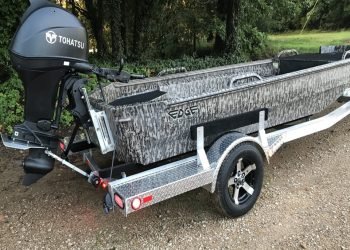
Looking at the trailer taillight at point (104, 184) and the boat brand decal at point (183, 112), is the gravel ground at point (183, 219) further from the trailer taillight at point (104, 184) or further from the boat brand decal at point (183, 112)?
the boat brand decal at point (183, 112)

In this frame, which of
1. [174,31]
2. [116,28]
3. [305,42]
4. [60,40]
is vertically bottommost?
[305,42]

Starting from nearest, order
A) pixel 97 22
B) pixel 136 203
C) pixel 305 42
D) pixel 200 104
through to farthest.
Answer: pixel 136 203, pixel 200 104, pixel 97 22, pixel 305 42

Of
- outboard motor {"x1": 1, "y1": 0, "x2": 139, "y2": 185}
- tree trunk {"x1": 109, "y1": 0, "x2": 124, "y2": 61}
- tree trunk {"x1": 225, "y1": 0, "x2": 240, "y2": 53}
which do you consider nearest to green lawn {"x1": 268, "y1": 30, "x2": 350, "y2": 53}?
tree trunk {"x1": 225, "y1": 0, "x2": 240, "y2": 53}

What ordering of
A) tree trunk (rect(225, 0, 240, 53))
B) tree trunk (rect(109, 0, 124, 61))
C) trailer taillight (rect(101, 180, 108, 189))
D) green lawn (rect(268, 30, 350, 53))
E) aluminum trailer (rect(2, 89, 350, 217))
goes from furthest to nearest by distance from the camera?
green lawn (rect(268, 30, 350, 53)), tree trunk (rect(225, 0, 240, 53)), tree trunk (rect(109, 0, 124, 61)), trailer taillight (rect(101, 180, 108, 189)), aluminum trailer (rect(2, 89, 350, 217))

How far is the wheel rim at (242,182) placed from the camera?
11.6 ft

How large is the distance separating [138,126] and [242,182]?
1.13 metres

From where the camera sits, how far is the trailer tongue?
9.78ft

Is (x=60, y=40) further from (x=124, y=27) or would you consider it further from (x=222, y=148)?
(x=124, y=27)

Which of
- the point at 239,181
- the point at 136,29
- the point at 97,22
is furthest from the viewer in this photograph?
the point at 97,22

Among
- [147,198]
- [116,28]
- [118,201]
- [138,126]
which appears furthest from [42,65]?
[116,28]

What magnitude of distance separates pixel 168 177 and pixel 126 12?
7.83 m

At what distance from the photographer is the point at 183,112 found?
3285mm

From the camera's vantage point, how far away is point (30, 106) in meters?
3.04

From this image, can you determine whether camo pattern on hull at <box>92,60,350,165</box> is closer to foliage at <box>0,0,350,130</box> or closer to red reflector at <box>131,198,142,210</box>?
red reflector at <box>131,198,142,210</box>
